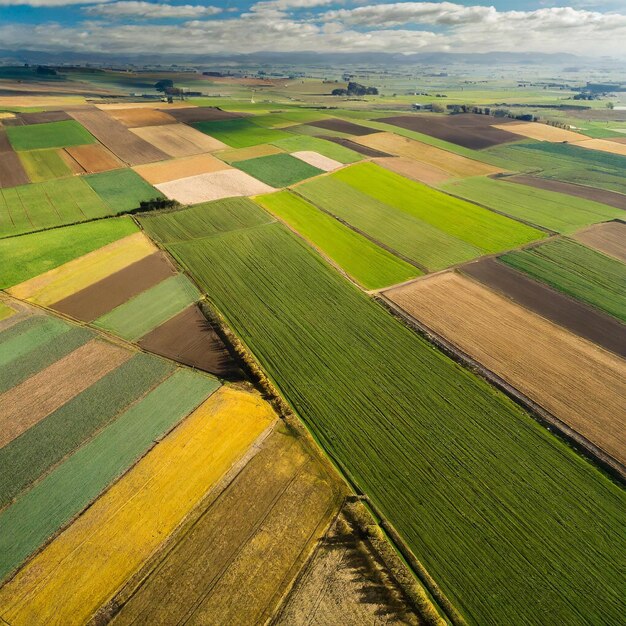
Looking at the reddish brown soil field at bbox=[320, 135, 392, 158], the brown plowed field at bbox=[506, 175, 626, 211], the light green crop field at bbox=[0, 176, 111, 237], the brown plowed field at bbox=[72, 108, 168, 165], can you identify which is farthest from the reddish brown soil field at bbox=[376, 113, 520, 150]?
the light green crop field at bbox=[0, 176, 111, 237]

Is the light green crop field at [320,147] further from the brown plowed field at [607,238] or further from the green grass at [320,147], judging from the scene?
the brown plowed field at [607,238]

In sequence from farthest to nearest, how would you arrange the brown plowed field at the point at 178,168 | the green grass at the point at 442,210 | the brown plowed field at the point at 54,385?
Result: the brown plowed field at the point at 178,168
the green grass at the point at 442,210
the brown plowed field at the point at 54,385

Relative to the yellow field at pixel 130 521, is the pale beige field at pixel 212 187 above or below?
above

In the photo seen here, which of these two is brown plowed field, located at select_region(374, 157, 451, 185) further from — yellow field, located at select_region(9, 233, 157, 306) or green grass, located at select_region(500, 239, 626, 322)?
yellow field, located at select_region(9, 233, 157, 306)

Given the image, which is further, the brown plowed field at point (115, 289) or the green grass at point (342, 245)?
the green grass at point (342, 245)

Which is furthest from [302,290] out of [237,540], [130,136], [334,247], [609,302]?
[130,136]

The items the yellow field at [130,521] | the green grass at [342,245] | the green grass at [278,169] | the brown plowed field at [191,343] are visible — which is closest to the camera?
the yellow field at [130,521]

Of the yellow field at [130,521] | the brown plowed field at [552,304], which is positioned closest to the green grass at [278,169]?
the brown plowed field at [552,304]

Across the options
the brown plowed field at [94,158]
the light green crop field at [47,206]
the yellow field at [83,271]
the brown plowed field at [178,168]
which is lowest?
the yellow field at [83,271]
